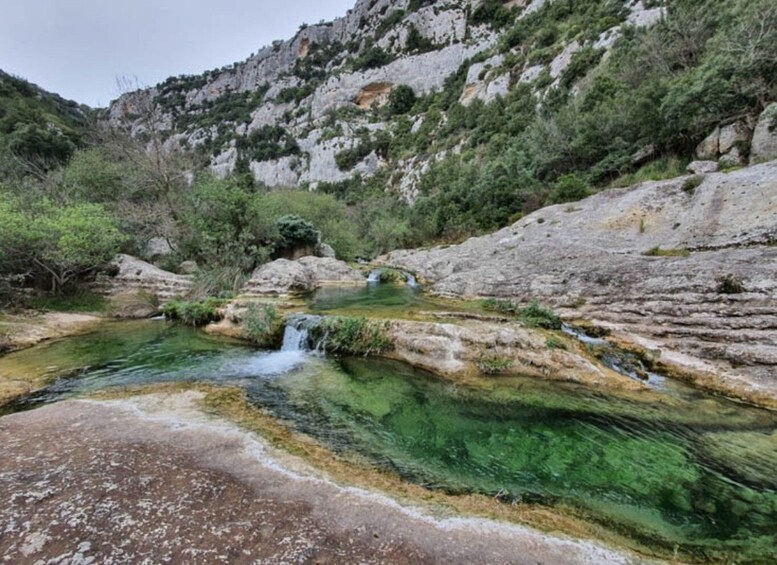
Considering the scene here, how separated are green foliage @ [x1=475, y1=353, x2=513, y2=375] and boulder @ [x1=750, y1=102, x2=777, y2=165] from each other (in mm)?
16307

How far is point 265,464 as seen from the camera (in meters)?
5.54

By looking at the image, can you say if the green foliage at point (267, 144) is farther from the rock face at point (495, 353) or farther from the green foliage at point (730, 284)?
the green foliage at point (730, 284)

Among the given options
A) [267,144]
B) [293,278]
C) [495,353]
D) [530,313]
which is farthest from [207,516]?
[267,144]

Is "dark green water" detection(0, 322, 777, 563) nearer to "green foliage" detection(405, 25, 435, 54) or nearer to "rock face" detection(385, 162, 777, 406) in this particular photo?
"rock face" detection(385, 162, 777, 406)

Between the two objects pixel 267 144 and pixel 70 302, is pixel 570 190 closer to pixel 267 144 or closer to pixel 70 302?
pixel 70 302

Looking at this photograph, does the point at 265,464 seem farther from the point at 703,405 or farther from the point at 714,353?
the point at 714,353

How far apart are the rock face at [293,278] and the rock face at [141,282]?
11.7 feet

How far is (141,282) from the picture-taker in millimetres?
19000

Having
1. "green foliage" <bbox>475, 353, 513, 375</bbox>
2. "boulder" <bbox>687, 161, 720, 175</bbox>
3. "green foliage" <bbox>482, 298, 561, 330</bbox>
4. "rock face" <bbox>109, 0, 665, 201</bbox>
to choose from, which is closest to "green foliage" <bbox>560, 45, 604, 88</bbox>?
"rock face" <bbox>109, 0, 665, 201</bbox>

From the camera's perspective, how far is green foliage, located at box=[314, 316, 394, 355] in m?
11.6

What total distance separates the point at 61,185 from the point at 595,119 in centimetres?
4003

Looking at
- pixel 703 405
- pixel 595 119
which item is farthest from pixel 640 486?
pixel 595 119

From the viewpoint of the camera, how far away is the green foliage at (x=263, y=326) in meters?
12.8

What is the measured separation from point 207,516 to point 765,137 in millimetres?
25262
